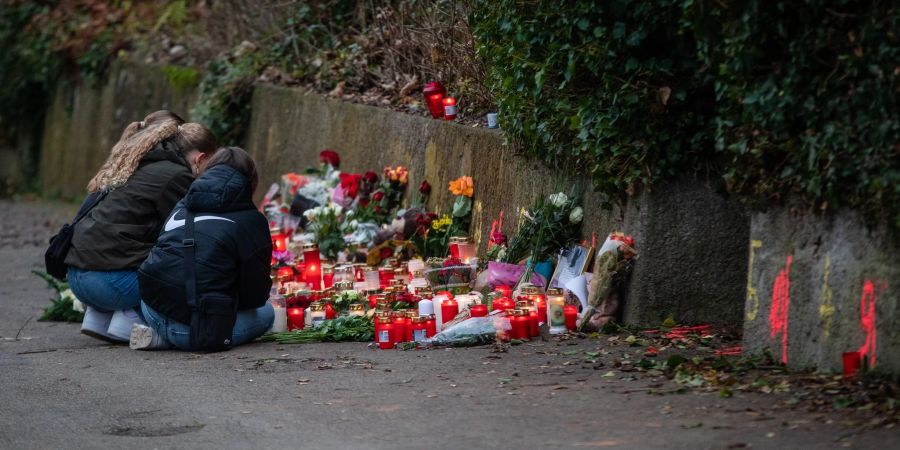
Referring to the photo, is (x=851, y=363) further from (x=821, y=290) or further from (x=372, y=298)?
(x=372, y=298)

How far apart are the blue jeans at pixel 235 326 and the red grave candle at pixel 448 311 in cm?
106

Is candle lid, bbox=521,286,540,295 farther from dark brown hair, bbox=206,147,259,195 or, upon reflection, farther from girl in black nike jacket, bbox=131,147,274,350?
dark brown hair, bbox=206,147,259,195

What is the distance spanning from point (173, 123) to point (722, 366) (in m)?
3.87

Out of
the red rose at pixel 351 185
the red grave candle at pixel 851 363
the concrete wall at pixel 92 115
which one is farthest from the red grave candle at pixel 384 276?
the concrete wall at pixel 92 115

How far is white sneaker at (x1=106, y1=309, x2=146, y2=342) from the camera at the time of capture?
7973 millimetres

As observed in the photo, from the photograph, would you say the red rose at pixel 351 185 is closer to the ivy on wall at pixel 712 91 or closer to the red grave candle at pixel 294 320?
the ivy on wall at pixel 712 91

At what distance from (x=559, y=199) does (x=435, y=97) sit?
258cm

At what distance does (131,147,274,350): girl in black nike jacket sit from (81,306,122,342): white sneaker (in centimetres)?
49

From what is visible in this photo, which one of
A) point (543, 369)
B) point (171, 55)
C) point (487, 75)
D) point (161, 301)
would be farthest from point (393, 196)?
point (171, 55)

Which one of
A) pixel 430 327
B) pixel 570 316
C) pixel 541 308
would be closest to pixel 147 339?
pixel 430 327

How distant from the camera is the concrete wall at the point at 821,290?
546 cm

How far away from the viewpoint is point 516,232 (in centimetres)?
885

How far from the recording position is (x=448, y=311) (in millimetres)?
7805

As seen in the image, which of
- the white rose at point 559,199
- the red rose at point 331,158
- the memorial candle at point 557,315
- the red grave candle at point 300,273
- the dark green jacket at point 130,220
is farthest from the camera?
the red rose at point 331,158
